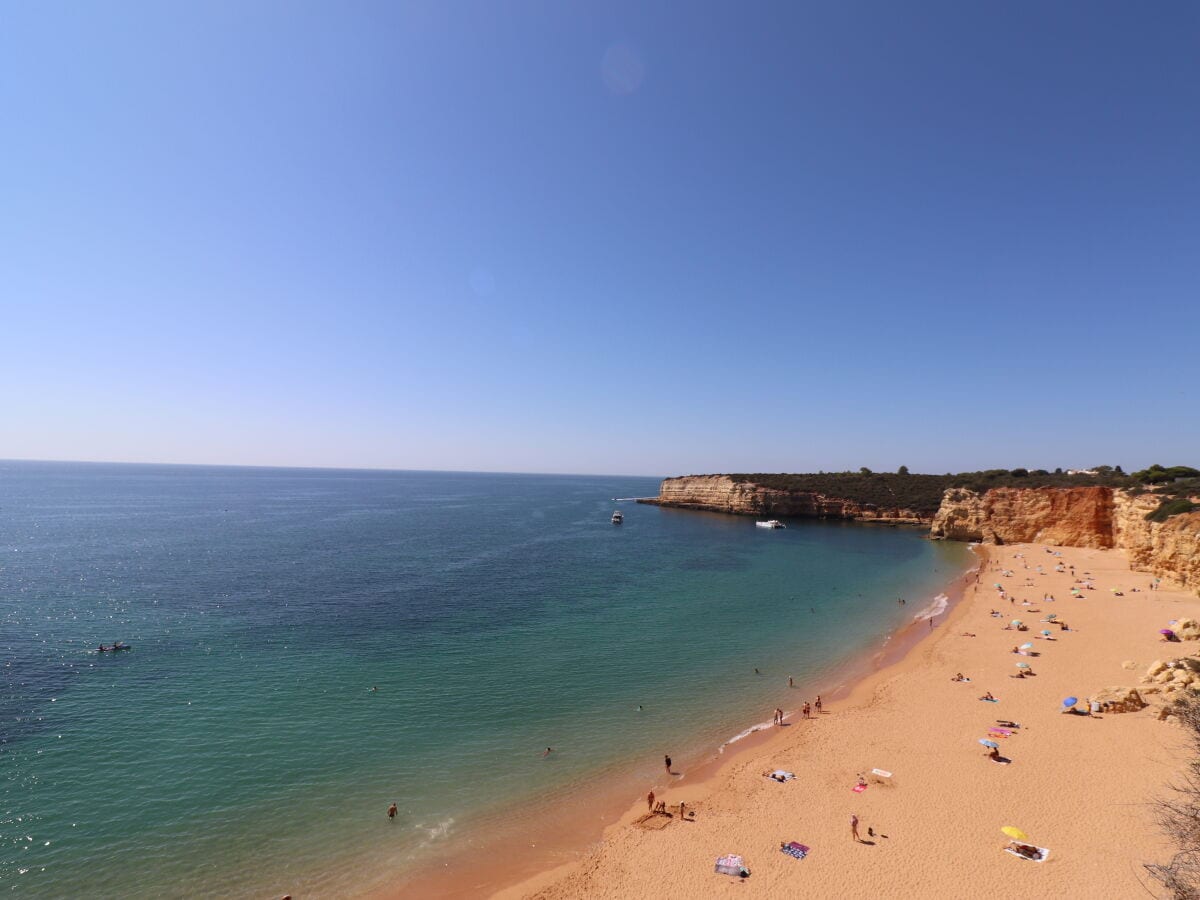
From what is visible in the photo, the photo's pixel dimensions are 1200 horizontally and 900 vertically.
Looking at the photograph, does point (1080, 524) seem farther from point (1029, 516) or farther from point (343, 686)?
point (343, 686)

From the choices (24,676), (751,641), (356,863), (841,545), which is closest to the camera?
(356,863)

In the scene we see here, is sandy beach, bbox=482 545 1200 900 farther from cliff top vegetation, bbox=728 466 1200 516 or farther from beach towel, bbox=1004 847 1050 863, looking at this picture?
cliff top vegetation, bbox=728 466 1200 516

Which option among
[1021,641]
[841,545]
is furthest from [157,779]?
[841,545]

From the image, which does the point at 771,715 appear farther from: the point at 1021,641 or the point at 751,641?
the point at 1021,641

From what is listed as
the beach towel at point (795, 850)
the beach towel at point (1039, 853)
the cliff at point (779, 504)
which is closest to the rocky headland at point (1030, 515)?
the cliff at point (779, 504)

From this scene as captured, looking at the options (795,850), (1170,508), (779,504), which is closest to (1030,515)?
(1170,508)

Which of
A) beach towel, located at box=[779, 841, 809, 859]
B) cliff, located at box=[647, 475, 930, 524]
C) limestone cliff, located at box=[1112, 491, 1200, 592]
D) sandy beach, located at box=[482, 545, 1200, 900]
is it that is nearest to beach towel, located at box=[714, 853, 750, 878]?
sandy beach, located at box=[482, 545, 1200, 900]
